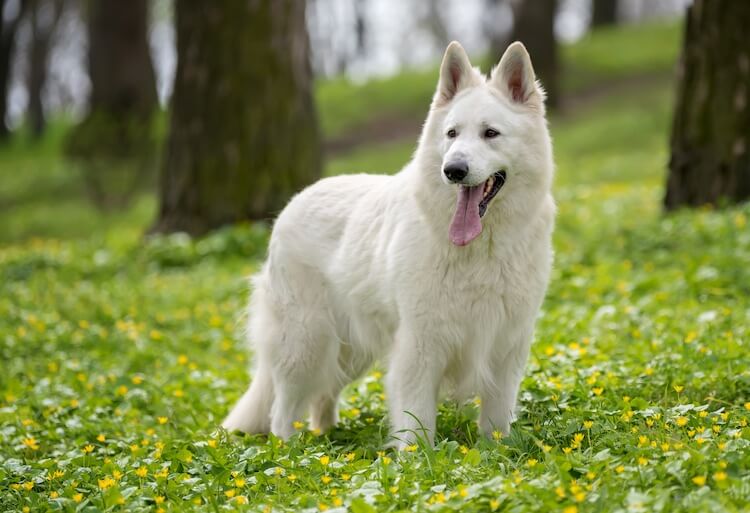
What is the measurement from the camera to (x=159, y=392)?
6223mm

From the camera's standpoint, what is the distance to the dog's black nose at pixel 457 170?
13.9ft

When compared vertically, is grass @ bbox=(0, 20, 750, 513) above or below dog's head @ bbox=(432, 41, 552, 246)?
below

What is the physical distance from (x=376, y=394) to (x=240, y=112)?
220 inches

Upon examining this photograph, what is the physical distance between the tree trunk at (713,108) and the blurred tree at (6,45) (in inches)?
917

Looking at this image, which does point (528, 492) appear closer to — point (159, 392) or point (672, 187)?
point (159, 392)

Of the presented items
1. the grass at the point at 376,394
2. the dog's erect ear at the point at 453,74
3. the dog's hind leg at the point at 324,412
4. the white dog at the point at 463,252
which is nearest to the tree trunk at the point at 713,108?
the grass at the point at 376,394

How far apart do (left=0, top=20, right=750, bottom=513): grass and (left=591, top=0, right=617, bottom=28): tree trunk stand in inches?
788

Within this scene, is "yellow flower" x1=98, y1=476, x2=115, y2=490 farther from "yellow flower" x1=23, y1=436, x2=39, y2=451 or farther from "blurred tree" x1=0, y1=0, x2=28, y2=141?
"blurred tree" x1=0, y1=0, x2=28, y2=141

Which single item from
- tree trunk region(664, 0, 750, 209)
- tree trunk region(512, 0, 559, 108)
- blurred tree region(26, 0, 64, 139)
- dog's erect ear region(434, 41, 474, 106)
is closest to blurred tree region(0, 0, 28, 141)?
blurred tree region(26, 0, 64, 139)

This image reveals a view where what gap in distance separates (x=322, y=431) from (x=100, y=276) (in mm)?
5594

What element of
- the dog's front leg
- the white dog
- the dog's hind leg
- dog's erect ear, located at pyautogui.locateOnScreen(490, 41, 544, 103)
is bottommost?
the dog's hind leg

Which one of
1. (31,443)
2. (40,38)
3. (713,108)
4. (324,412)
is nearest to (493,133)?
(324,412)

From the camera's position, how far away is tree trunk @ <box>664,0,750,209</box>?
887cm

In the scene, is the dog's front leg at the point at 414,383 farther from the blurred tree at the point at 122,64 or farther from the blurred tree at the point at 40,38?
the blurred tree at the point at 40,38
